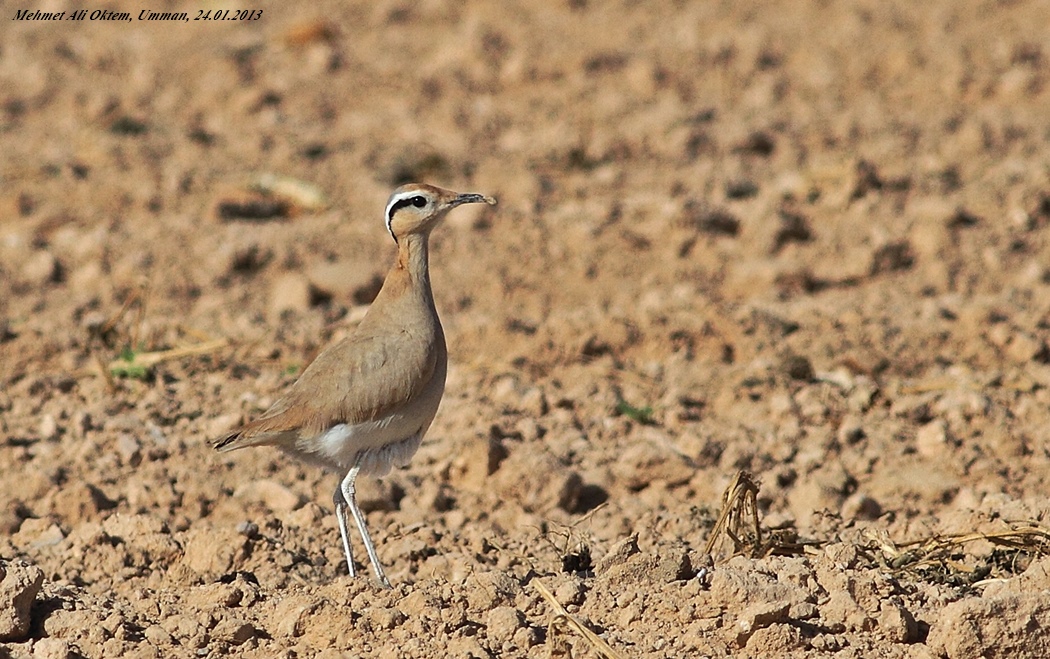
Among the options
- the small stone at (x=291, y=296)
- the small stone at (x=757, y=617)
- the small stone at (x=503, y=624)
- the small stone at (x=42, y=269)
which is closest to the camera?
the small stone at (x=757, y=617)

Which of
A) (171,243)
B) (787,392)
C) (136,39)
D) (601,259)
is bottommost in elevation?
(787,392)

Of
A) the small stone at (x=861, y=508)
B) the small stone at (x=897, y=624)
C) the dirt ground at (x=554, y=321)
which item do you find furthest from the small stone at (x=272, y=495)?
the small stone at (x=897, y=624)

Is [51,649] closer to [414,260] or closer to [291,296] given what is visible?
[414,260]

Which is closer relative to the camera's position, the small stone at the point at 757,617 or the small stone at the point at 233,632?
the small stone at the point at 757,617

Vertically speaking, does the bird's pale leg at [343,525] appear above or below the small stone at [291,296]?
below

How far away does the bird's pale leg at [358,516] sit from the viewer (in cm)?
480

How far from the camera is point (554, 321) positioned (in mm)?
7574

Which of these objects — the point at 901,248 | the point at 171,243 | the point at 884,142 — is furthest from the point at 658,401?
the point at 884,142

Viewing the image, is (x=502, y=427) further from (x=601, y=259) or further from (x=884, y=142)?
(x=884, y=142)

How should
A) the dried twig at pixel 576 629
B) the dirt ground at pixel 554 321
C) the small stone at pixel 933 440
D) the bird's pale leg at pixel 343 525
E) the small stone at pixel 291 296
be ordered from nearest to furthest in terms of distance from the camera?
1. the dried twig at pixel 576 629
2. the dirt ground at pixel 554 321
3. the bird's pale leg at pixel 343 525
4. the small stone at pixel 933 440
5. the small stone at pixel 291 296

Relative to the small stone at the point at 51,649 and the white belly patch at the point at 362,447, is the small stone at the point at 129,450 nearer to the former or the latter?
the white belly patch at the point at 362,447

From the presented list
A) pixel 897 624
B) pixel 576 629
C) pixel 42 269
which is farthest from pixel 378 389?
pixel 42 269

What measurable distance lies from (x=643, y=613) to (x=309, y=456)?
1.47 metres

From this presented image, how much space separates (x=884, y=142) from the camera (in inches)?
411
